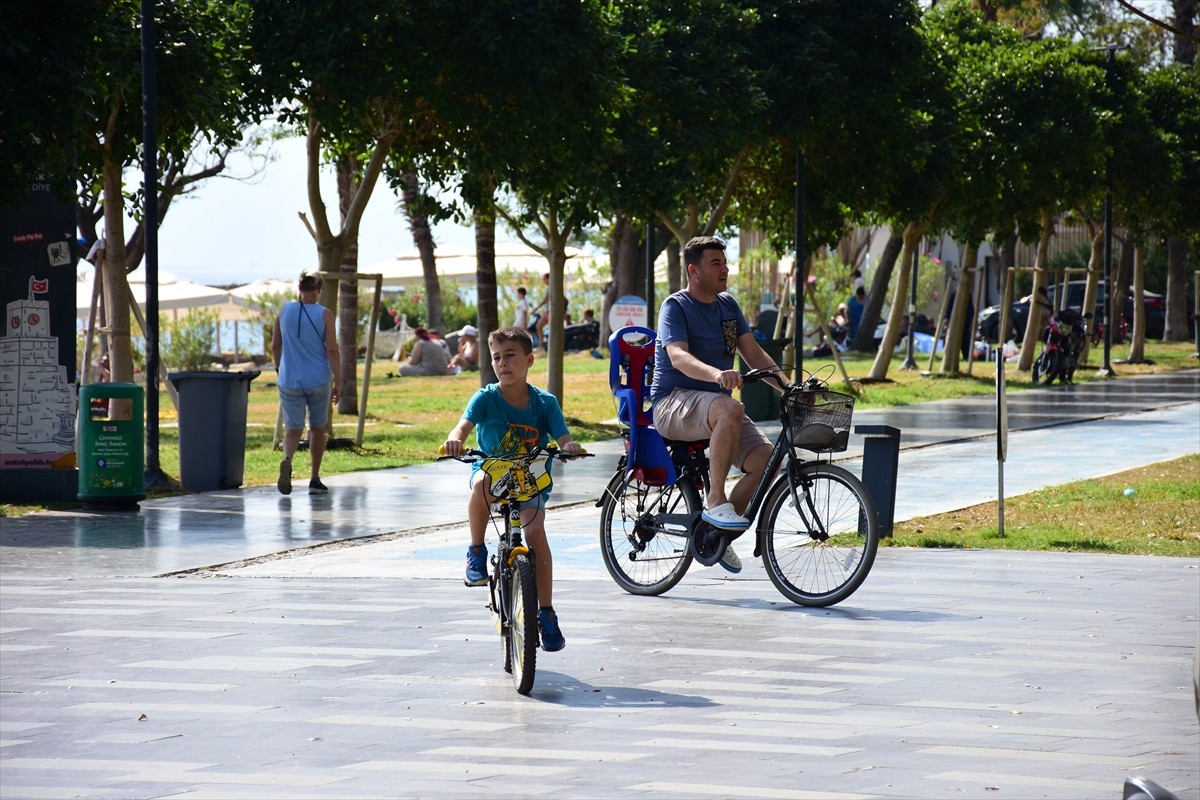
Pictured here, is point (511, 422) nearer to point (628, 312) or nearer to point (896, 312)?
point (628, 312)

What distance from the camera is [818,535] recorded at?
8703 millimetres

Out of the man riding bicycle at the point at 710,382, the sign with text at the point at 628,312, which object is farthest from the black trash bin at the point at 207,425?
the sign with text at the point at 628,312

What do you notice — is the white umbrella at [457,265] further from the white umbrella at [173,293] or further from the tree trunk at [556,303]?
the tree trunk at [556,303]

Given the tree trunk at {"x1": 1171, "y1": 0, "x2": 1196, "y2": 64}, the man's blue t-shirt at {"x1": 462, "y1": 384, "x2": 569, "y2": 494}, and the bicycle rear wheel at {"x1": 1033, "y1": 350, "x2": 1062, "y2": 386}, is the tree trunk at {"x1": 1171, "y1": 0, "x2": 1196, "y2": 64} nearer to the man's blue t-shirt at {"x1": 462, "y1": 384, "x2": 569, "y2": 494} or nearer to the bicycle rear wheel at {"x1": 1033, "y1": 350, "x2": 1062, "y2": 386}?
the bicycle rear wheel at {"x1": 1033, "y1": 350, "x2": 1062, "y2": 386}

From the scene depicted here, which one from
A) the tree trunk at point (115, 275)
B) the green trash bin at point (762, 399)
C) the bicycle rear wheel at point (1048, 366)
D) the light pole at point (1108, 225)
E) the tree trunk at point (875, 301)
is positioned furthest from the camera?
the tree trunk at point (875, 301)

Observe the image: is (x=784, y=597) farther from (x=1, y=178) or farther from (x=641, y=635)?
(x=1, y=178)

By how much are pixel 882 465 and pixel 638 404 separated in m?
2.44

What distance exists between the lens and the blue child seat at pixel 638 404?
908cm

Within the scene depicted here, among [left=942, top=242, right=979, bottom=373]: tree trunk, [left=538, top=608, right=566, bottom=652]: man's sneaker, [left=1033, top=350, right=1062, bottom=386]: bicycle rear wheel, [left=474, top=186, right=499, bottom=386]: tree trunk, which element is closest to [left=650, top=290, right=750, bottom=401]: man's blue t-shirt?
[left=538, top=608, right=566, bottom=652]: man's sneaker

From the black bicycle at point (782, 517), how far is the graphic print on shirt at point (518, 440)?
4.94 ft

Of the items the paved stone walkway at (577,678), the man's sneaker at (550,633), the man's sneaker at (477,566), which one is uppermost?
the man's sneaker at (477,566)

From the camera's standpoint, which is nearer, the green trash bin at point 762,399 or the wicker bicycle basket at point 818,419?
the wicker bicycle basket at point 818,419

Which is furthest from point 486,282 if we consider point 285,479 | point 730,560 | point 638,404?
point 730,560

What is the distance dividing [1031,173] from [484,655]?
22338 mm
